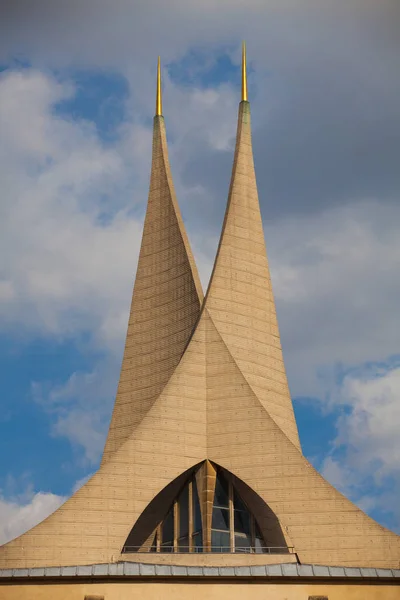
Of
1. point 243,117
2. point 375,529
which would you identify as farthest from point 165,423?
point 243,117

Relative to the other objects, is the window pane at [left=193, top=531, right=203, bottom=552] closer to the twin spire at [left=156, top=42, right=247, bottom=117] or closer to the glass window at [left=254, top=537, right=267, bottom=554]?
the glass window at [left=254, top=537, right=267, bottom=554]

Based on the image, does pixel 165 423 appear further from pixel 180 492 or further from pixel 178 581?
pixel 178 581

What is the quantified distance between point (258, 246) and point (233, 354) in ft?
14.5

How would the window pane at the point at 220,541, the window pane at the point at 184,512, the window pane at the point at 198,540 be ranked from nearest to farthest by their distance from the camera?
the window pane at the point at 220,541 < the window pane at the point at 198,540 < the window pane at the point at 184,512

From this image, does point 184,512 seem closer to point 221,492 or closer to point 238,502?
point 221,492

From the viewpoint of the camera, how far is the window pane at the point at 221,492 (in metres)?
33.6

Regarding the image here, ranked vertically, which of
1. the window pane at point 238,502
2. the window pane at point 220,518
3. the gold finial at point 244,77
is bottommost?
the window pane at point 220,518

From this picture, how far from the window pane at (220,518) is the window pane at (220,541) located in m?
0.18

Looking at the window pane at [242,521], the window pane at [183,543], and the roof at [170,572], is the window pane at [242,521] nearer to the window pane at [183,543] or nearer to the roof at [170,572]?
the window pane at [183,543]

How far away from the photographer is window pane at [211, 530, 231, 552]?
32.7m

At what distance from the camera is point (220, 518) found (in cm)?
3328

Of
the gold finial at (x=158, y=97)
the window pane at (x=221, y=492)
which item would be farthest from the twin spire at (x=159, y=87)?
the window pane at (x=221, y=492)

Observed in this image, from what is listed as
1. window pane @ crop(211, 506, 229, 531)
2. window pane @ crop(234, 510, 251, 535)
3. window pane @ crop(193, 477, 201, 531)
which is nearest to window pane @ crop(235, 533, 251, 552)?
window pane @ crop(234, 510, 251, 535)

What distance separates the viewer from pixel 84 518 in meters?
31.7
